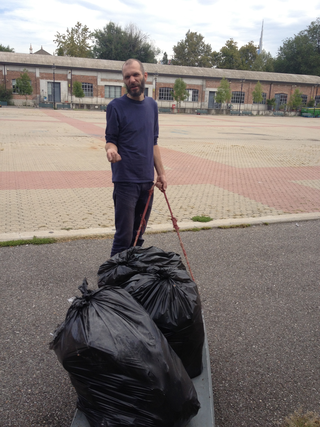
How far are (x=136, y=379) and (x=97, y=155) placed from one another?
1095 centimetres

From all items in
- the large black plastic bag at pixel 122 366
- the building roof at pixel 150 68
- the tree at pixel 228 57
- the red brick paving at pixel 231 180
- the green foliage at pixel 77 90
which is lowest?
the red brick paving at pixel 231 180

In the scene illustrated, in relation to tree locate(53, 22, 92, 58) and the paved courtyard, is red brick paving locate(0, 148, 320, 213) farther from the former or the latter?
tree locate(53, 22, 92, 58)

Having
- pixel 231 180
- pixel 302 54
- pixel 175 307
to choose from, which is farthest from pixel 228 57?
pixel 175 307

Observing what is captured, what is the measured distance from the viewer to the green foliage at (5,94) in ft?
151

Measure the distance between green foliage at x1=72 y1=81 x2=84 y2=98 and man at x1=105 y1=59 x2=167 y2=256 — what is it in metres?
47.2

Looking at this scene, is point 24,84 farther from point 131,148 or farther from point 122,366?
point 122,366

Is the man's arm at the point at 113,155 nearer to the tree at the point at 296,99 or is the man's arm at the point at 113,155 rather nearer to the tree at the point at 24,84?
the tree at the point at 24,84

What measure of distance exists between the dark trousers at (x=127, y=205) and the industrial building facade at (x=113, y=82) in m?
46.7

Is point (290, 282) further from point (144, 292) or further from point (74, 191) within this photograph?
point (74, 191)

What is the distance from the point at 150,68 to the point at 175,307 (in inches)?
2218

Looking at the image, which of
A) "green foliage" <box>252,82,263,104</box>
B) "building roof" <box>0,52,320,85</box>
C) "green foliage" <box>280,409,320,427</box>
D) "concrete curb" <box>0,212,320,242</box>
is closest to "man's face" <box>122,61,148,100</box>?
"concrete curb" <box>0,212,320,242</box>

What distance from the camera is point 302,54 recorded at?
74.8m

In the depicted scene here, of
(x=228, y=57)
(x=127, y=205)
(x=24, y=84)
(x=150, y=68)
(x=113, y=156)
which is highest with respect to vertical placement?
(x=228, y=57)

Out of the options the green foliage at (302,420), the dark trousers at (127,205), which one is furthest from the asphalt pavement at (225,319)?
the dark trousers at (127,205)
